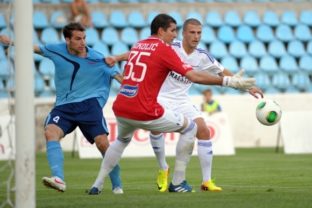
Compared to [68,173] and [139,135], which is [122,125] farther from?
[139,135]

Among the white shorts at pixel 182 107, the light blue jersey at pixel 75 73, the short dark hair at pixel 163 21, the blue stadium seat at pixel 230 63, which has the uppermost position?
the blue stadium seat at pixel 230 63

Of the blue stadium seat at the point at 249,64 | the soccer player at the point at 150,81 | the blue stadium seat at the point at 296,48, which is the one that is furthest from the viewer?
the blue stadium seat at the point at 296,48

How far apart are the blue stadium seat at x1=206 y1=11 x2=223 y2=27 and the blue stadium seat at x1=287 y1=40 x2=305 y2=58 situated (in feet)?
7.53

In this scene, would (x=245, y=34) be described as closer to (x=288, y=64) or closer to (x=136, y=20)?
(x=288, y=64)

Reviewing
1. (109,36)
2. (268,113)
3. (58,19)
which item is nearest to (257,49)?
(109,36)

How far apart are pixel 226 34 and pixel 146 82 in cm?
1777

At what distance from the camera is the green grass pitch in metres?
8.81

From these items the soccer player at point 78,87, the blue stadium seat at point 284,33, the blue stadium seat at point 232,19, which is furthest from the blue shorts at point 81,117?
the blue stadium seat at point 284,33

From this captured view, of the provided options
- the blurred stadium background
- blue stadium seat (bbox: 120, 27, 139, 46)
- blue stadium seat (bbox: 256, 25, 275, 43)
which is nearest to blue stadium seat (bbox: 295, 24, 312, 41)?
the blurred stadium background

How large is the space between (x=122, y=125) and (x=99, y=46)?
52.8 ft

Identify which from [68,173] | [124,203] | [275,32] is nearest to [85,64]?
[124,203]

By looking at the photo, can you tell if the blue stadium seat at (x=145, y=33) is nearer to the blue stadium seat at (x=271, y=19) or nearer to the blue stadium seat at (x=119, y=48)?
the blue stadium seat at (x=119, y=48)

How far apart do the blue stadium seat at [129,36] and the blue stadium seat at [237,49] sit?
9.72 ft

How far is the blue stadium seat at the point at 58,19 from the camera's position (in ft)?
86.3
